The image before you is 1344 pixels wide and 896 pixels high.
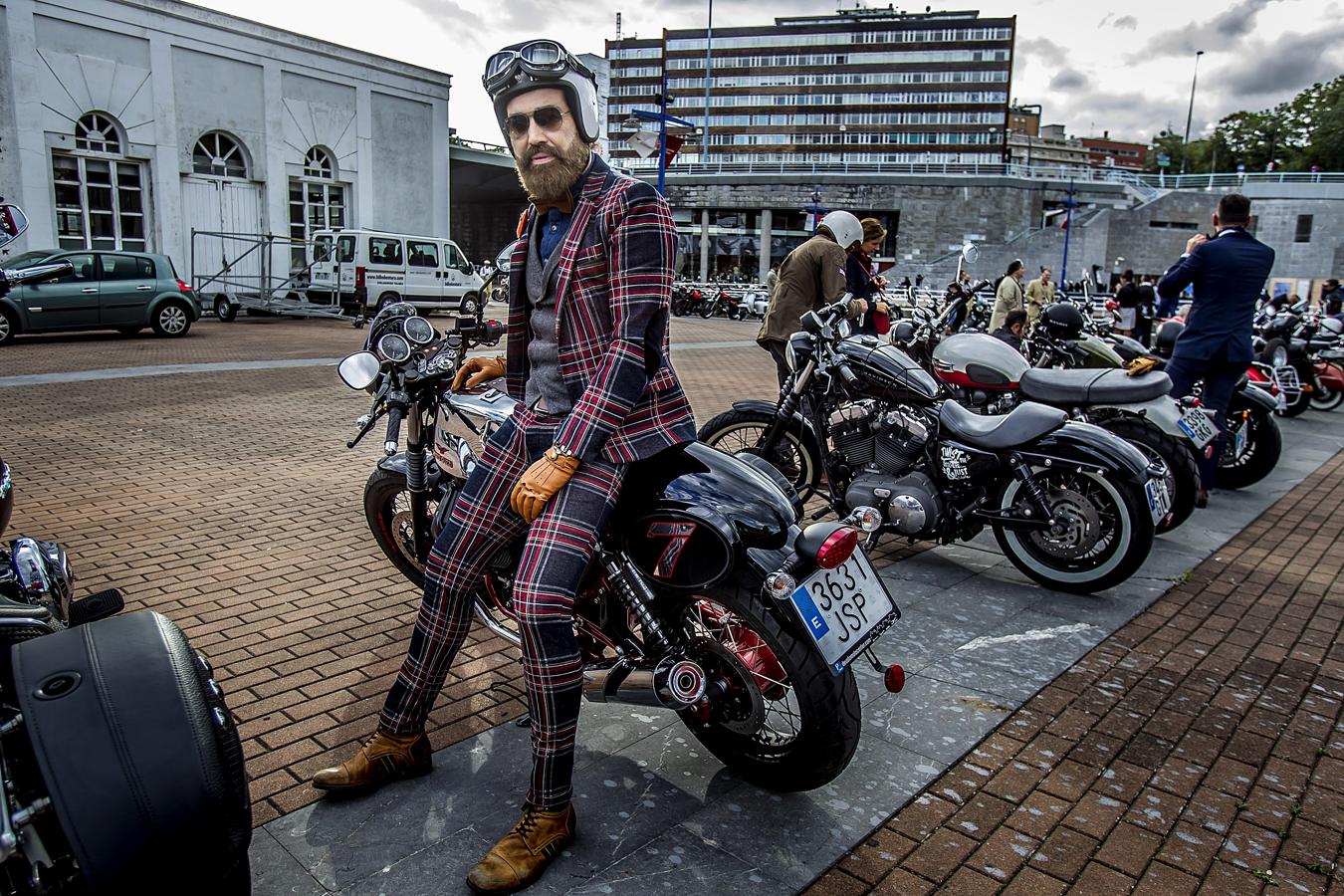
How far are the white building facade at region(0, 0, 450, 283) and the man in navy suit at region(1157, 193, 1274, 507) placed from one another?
20317 millimetres

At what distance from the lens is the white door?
76.8ft

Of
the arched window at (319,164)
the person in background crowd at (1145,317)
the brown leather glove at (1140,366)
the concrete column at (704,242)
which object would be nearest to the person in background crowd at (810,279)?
the brown leather glove at (1140,366)

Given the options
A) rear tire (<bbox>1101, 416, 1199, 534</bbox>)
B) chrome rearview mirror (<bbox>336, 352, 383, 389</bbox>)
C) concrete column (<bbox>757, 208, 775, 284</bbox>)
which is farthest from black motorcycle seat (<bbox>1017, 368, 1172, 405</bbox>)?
concrete column (<bbox>757, 208, 775, 284</bbox>)

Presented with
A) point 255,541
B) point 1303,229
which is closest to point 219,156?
point 255,541

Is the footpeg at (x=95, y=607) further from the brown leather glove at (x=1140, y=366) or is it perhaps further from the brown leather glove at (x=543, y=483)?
the brown leather glove at (x=1140, y=366)

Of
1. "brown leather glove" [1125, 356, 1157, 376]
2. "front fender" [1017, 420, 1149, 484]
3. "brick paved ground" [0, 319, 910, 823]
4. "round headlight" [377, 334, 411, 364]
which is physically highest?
"round headlight" [377, 334, 411, 364]

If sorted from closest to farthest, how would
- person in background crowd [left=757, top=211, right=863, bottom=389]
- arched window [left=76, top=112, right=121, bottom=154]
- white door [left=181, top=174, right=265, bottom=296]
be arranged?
1. person in background crowd [left=757, top=211, right=863, bottom=389]
2. arched window [left=76, top=112, right=121, bottom=154]
3. white door [left=181, top=174, right=265, bottom=296]

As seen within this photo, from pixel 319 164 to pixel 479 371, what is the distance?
25.9 m

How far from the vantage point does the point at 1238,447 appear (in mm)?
7117

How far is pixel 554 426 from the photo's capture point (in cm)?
258

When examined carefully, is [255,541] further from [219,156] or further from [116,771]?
[219,156]

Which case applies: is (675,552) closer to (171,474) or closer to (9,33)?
(171,474)

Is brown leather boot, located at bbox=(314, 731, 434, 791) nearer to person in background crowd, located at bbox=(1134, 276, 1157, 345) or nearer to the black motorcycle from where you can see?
the black motorcycle

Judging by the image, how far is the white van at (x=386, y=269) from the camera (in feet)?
68.6
